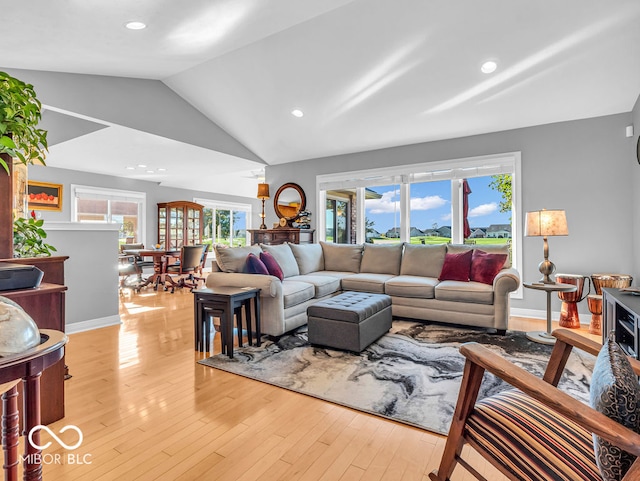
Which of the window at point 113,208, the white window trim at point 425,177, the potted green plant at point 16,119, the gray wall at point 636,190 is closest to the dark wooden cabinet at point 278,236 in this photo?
the white window trim at point 425,177

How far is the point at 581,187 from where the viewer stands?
3.99 meters

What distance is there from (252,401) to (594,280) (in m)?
3.69

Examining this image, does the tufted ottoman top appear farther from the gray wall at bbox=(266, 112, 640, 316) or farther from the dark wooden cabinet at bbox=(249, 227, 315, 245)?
the dark wooden cabinet at bbox=(249, 227, 315, 245)

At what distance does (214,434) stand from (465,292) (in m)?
2.84

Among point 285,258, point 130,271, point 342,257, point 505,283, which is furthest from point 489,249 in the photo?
point 130,271

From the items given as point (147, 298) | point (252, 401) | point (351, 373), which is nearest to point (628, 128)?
point (351, 373)

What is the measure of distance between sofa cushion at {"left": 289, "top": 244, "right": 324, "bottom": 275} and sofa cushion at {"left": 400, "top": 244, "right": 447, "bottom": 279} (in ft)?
3.98

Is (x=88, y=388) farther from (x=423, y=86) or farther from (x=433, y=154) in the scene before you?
(x=433, y=154)

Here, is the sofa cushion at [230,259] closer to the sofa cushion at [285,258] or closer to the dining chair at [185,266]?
the sofa cushion at [285,258]

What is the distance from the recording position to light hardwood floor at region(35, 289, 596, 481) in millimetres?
1514

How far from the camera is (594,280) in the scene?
3602 millimetres

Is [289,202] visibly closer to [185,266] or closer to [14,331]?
[185,266]

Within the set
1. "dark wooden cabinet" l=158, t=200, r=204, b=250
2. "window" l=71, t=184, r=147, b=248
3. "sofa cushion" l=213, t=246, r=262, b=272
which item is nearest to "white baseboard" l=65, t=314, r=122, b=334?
"sofa cushion" l=213, t=246, r=262, b=272

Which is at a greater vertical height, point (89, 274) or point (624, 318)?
point (89, 274)
